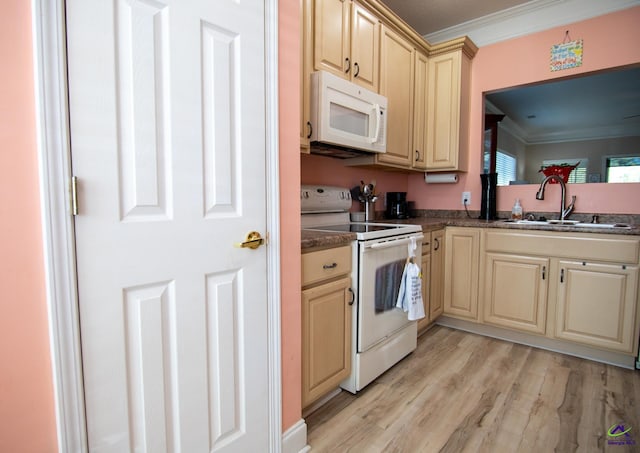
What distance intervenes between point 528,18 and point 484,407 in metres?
3.03

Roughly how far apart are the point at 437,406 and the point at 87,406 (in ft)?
5.26

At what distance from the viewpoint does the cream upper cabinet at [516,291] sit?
239 cm

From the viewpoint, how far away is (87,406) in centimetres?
→ 84

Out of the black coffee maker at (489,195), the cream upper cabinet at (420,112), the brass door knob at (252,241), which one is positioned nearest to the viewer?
the brass door knob at (252,241)

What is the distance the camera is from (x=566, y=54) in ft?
8.71

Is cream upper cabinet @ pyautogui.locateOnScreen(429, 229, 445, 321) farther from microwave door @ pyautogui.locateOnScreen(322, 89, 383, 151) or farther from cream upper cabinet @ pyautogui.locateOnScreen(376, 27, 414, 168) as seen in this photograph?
microwave door @ pyautogui.locateOnScreen(322, 89, 383, 151)

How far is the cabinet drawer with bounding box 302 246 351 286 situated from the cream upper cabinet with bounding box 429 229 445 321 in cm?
116

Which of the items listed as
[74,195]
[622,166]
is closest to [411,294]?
[74,195]

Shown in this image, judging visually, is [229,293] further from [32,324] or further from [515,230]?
[515,230]

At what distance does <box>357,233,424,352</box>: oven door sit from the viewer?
5.86 feet

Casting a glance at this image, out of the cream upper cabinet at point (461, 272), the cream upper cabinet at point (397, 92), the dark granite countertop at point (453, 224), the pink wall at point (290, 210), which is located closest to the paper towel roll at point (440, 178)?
the dark granite countertop at point (453, 224)

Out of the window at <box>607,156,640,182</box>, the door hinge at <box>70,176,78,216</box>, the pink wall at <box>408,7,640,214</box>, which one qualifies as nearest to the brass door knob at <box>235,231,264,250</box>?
the door hinge at <box>70,176,78,216</box>

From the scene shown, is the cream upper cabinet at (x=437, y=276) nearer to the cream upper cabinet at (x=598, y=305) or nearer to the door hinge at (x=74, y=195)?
the cream upper cabinet at (x=598, y=305)

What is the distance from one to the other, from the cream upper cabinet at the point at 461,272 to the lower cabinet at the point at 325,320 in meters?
1.36
